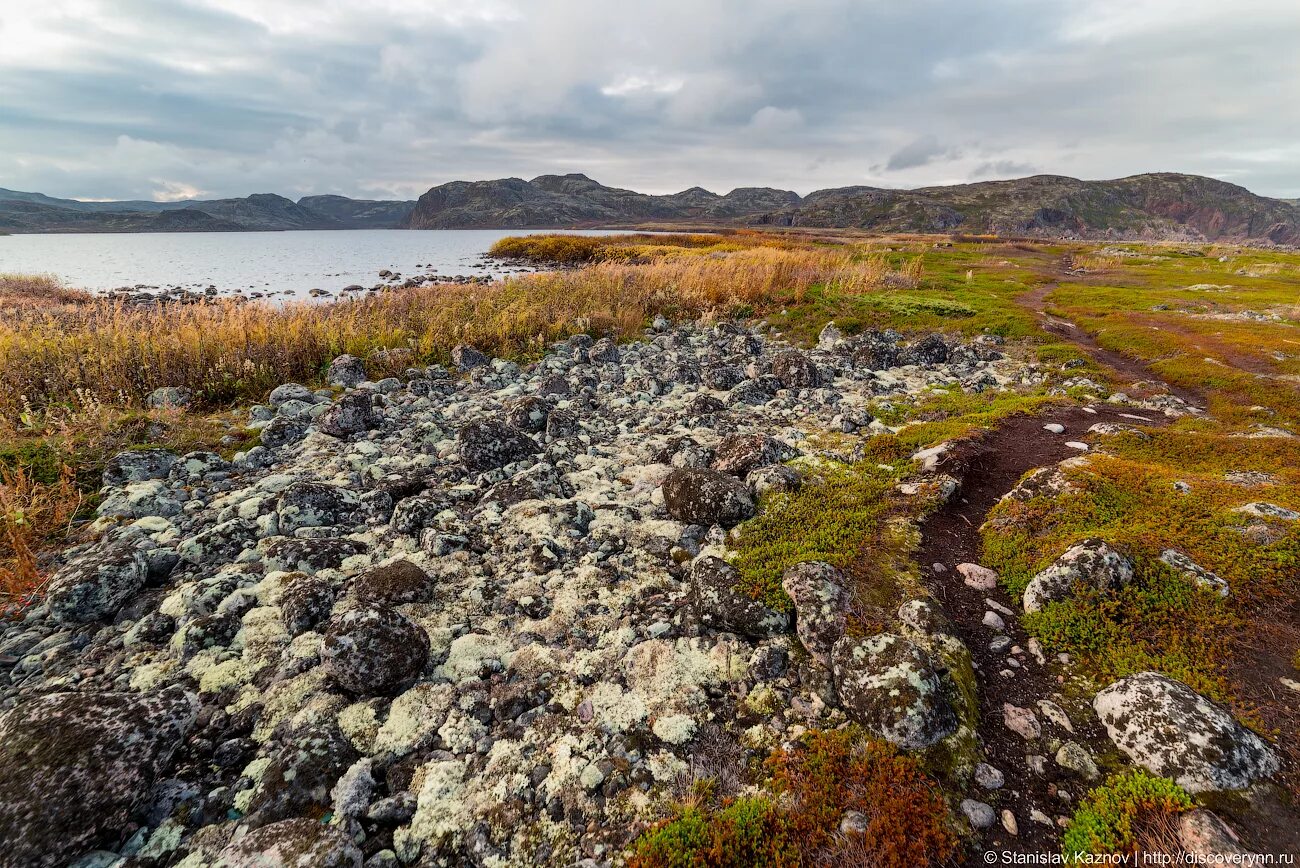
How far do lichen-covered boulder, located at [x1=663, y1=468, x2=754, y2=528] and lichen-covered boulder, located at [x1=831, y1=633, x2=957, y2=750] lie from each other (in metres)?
2.67

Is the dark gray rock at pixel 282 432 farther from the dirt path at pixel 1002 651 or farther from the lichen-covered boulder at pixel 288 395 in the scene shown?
the dirt path at pixel 1002 651

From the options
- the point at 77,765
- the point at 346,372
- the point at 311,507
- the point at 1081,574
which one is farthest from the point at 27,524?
the point at 1081,574

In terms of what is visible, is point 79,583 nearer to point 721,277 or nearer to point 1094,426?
point 1094,426

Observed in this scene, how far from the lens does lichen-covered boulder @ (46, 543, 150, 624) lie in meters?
5.12

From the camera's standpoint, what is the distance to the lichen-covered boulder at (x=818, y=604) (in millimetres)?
4727

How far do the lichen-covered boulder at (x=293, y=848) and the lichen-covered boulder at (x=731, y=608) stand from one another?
3233 millimetres

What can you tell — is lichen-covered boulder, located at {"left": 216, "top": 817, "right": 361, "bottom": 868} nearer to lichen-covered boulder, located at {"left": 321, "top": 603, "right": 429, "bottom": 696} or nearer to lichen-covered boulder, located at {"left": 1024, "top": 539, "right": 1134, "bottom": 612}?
lichen-covered boulder, located at {"left": 321, "top": 603, "right": 429, "bottom": 696}

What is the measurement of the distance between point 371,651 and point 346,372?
11.1 m

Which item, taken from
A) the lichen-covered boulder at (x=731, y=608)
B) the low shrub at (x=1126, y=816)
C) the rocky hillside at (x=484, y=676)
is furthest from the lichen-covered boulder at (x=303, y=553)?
the low shrub at (x=1126, y=816)

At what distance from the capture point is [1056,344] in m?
16.5

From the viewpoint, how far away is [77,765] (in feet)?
11.2

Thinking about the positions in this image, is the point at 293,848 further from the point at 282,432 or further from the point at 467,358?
the point at 467,358

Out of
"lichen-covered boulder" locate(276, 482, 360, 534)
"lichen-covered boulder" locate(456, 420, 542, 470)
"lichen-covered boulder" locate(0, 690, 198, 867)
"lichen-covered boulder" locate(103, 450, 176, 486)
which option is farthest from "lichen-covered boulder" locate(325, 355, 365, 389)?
"lichen-covered boulder" locate(0, 690, 198, 867)

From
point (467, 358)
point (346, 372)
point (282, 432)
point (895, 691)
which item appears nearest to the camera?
point (895, 691)
